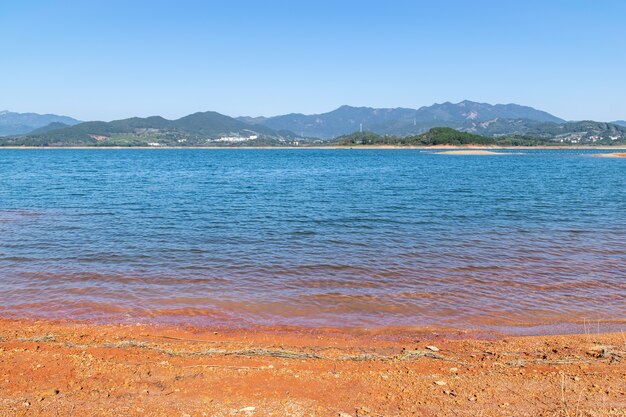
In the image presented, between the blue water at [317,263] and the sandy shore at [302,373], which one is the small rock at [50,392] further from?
the blue water at [317,263]

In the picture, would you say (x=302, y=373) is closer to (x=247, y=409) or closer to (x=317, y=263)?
(x=247, y=409)

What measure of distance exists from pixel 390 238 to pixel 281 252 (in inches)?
215

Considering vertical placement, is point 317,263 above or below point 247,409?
below

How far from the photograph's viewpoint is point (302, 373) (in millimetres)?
8273

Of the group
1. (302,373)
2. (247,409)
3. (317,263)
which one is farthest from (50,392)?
(317,263)

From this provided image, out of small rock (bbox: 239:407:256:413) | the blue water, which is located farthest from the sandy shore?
the blue water

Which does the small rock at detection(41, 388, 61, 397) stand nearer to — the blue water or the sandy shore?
the sandy shore

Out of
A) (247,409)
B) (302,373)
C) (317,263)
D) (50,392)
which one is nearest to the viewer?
(247,409)

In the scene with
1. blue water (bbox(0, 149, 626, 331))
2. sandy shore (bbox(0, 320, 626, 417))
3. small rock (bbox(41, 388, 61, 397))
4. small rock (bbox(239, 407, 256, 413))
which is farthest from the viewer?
blue water (bbox(0, 149, 626, 331))

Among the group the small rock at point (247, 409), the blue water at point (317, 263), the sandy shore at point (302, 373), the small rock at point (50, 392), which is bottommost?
the blue water at point (317, 263)

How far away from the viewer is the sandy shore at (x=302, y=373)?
23.2 ft

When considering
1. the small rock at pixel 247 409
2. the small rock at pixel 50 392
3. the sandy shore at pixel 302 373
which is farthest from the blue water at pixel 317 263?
the small rock at pixel 247 409

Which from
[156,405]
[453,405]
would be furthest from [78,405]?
[453,405]

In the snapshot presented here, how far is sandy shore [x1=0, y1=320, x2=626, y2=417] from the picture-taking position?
23.2 feet
